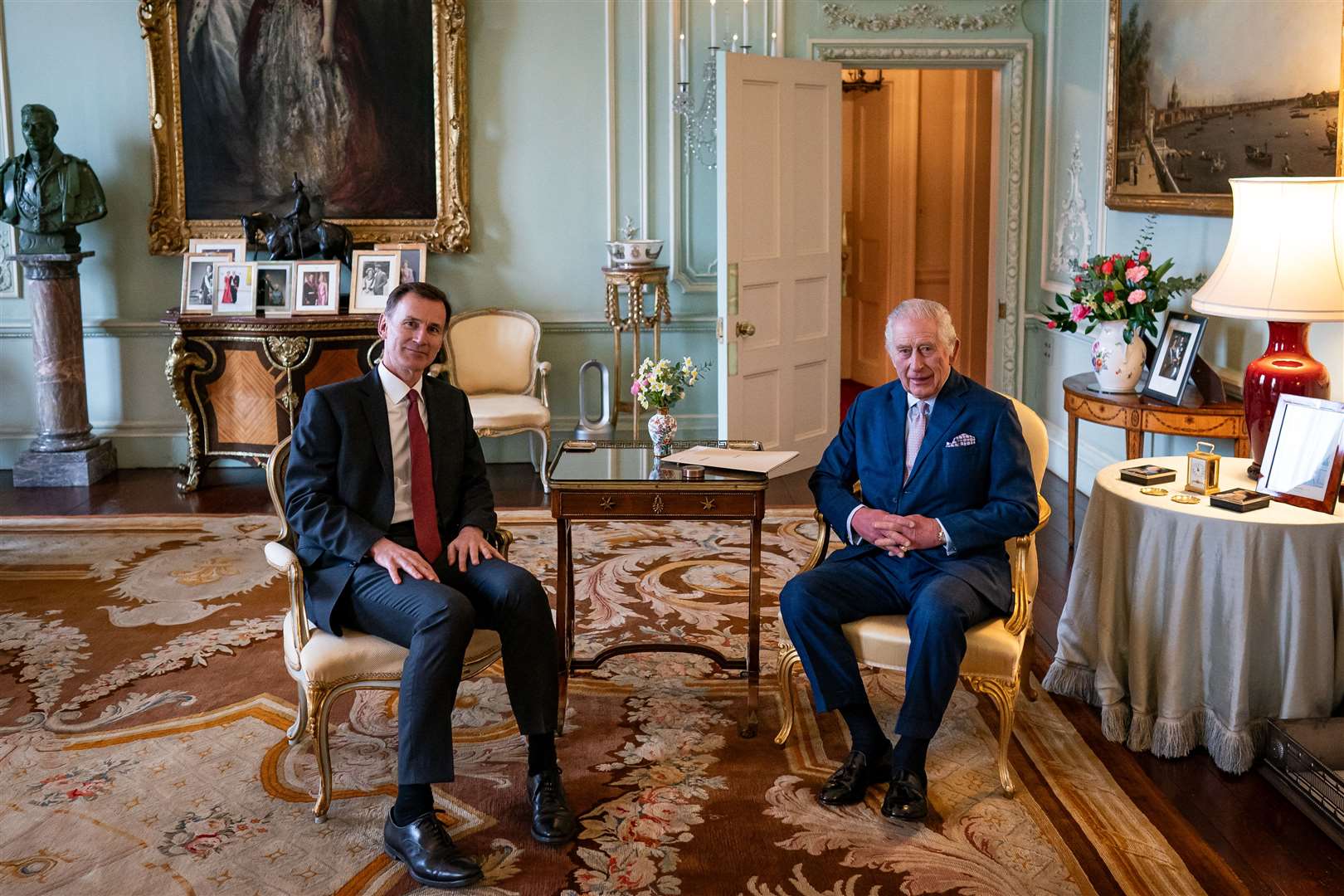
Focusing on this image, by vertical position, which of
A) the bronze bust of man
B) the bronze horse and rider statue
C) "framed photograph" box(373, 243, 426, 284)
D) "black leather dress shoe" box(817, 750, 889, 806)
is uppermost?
the bronze bust of man

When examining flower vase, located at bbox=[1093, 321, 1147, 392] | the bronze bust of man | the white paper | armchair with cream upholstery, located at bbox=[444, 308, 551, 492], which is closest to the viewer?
the white paper

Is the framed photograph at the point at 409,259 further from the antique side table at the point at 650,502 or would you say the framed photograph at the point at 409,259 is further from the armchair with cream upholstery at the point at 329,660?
the armchair with cream upholstery at the point at 329,660

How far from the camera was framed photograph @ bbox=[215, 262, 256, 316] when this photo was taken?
655 centimetres

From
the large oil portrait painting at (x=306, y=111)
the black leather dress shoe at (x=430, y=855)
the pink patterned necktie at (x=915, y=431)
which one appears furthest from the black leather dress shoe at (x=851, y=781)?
the large oil portrait painting at (x=306, y=111)

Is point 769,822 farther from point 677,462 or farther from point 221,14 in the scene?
point 221,14

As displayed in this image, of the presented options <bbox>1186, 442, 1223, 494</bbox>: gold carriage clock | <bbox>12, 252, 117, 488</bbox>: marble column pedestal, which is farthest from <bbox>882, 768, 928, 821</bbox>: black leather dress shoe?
<bbox>12, 252, 117, 488</bbox>: marble column pedestal

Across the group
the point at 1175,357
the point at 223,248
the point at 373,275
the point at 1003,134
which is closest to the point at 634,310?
the point at 373,275

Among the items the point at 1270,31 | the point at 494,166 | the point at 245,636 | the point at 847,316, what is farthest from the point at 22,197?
the point at 847,316

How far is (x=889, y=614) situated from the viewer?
3268mm

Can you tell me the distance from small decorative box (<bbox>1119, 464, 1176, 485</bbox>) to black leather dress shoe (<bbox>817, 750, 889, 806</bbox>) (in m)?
1.09

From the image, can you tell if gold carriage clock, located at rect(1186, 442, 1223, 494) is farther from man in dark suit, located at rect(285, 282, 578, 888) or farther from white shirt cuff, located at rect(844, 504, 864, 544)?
man in dark suit, located at rect(285, 282, 578, 888)

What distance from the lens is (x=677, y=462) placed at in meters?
3.69

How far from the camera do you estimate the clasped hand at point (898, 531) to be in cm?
326

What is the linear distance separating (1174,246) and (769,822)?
133 inches
